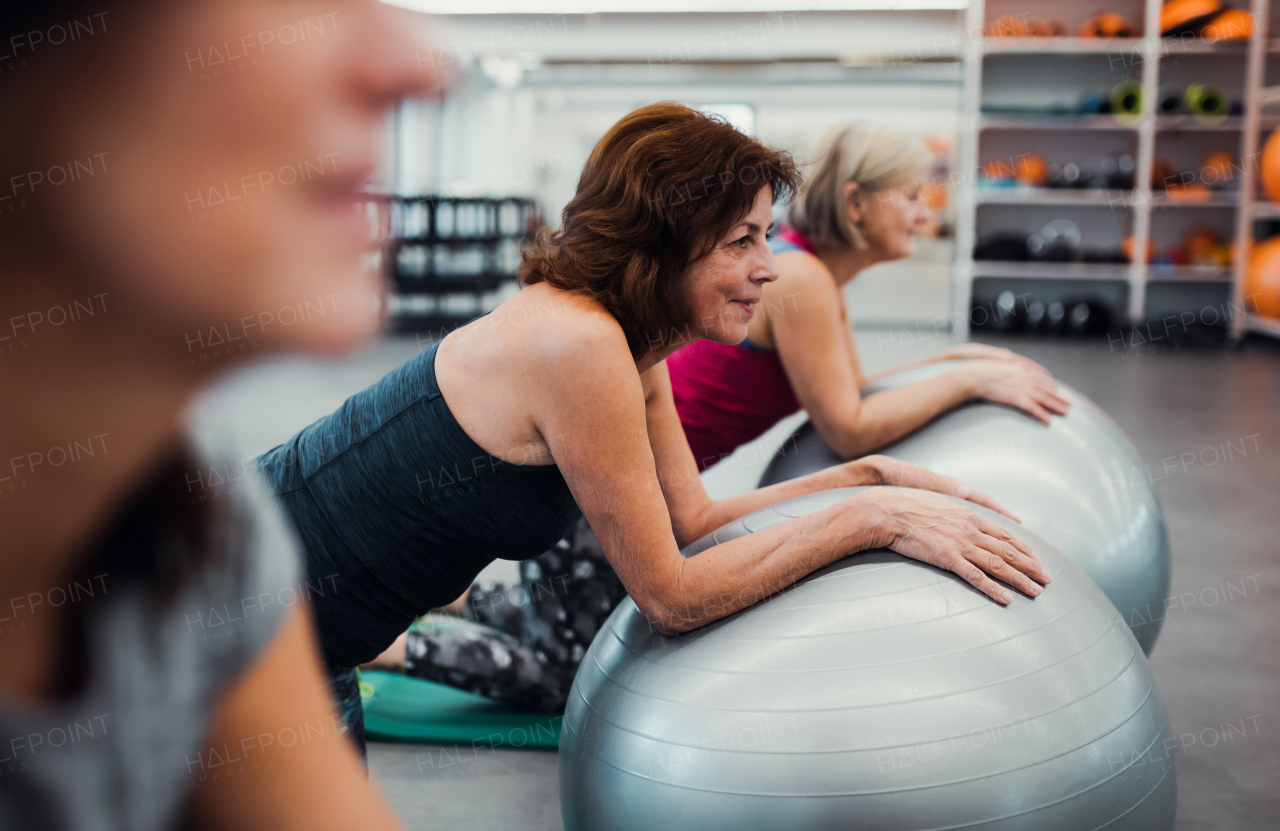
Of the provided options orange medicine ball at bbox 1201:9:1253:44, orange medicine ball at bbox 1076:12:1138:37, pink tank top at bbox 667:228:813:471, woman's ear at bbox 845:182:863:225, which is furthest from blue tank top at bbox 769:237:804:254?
orange medicine ball at bbox 1201:9:1253:44

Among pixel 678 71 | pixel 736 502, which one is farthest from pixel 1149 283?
pixel 736 502

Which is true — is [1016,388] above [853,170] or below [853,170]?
below

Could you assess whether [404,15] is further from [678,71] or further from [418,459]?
[678,71]

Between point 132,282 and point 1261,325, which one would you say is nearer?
point 132,282

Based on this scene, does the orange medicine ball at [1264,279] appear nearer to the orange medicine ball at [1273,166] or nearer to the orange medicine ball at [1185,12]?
the orange medicine ball at [1273,166]

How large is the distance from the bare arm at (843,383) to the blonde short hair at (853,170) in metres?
0.18

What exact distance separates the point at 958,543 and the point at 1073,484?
0.70 meters

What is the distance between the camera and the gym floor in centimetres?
47

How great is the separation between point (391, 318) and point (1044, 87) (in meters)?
8.86

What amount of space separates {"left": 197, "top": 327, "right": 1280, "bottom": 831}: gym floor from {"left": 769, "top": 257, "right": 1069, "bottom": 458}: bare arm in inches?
27.4

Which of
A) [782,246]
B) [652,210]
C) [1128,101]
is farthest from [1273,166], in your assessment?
[652,210]

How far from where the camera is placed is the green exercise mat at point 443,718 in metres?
1.98

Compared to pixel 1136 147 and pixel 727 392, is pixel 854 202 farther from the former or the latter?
pixel 1136 147

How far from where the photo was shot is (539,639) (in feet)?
6.61
